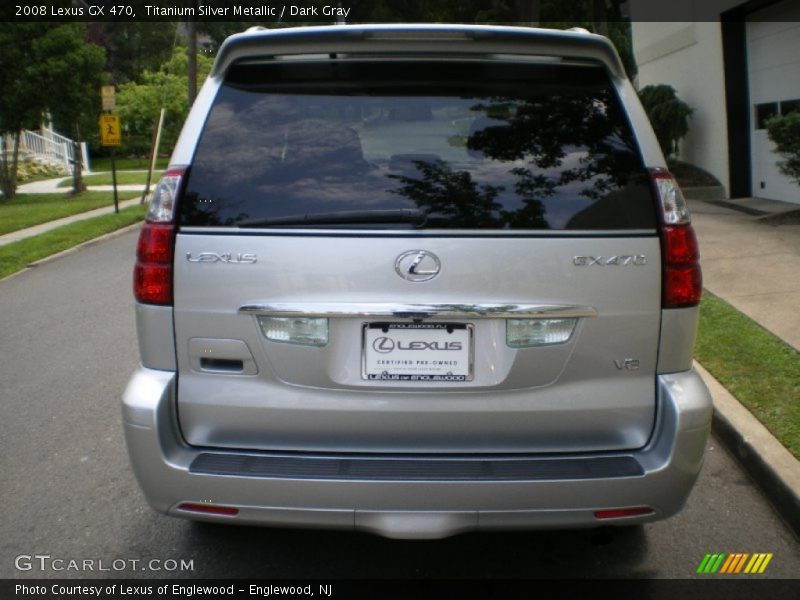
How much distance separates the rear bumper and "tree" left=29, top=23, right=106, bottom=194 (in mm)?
20612

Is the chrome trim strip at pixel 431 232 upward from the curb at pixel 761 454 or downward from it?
upward

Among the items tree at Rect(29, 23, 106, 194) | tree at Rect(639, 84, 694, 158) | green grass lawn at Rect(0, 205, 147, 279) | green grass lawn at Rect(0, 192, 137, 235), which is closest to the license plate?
green grass lawn at Rect(0, 205, 147, 279)

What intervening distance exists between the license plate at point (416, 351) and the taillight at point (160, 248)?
0.70 metres

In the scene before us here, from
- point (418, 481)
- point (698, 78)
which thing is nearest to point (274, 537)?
point (418, 481)

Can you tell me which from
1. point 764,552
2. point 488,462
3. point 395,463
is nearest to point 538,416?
point 488,462

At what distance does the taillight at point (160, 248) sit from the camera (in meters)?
2.94

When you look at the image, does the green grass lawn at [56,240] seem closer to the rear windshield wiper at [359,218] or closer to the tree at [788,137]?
the rear windshield wiper at [359,218]

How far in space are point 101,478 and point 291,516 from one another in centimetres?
203

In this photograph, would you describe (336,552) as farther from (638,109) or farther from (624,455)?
(638,109)

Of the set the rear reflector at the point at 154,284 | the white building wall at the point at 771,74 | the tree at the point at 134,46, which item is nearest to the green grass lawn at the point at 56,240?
the rear reflector at the point at 154,284

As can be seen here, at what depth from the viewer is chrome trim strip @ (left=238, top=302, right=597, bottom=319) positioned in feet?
9.28

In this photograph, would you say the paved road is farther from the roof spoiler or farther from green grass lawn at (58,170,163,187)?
green grass lawn at (58,170,163,187)

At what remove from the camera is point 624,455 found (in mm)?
2930

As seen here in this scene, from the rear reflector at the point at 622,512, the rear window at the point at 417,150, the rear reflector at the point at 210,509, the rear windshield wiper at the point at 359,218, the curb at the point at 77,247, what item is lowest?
the rear reflector at the point at 622,512
